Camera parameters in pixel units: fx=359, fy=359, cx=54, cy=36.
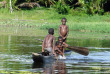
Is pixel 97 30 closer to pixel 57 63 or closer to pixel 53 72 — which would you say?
pixel 57 63

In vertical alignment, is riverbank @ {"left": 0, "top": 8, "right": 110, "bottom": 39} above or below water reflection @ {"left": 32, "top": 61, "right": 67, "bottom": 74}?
below

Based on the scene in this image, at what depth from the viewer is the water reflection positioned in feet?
42.2

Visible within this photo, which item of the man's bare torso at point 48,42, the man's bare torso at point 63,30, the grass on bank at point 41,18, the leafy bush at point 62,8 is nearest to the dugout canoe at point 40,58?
the man's bare torso at point 48,42

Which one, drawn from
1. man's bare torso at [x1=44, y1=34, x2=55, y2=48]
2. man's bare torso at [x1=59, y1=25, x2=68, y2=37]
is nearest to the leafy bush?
man's bare torso at [x1=59, y1=25, x2=68, y2=37]

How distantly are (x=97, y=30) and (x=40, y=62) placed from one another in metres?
20.9

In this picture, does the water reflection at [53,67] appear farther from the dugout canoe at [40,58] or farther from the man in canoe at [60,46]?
the man in canoe at [60,46]

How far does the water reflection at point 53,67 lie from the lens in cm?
1286

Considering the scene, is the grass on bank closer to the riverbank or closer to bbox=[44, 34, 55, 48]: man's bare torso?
the riverbank

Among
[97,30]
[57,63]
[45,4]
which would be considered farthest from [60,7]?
[57,63]

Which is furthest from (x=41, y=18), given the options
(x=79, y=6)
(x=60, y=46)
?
(x=60, y=46)

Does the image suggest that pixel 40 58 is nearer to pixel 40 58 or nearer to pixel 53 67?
pixel 40 58

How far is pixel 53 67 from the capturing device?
1395 cm

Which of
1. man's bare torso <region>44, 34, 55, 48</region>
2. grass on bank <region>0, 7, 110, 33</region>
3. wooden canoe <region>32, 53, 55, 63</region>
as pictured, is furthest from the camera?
grass on bank <region>0, 7, 110, 33</region>

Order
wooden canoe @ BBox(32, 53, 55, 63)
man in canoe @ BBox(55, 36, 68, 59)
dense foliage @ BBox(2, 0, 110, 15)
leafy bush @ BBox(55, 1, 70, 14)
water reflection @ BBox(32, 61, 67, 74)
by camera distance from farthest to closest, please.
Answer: leafy bush @ BBox(55, 1, 70, 14) → dense foliage @ BBox(2, 0, 110, 15) → man in canoe @ BBox(55, 36, 68, 59) → wooden canoe @ BBox(32, 53, 55, 63) → water reflection @ BBox(32, 61, 67, 74)
